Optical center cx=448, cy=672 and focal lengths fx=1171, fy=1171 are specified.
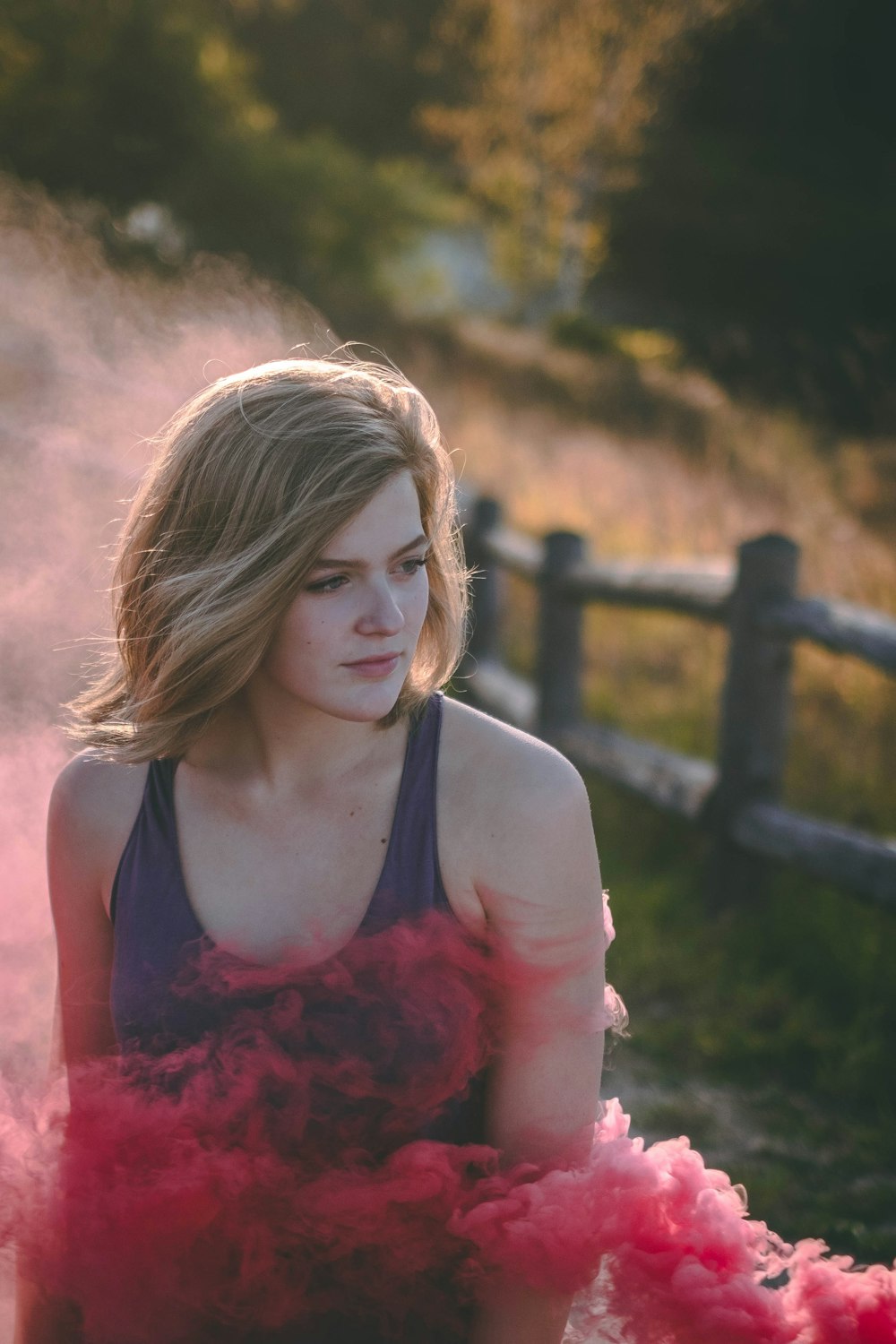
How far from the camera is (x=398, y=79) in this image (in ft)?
Result: 92.9

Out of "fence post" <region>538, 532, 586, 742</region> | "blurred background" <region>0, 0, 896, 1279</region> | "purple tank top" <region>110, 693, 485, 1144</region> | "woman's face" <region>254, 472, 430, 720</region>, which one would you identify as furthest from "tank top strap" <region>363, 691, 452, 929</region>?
"fence post" <region>538, 532, 586, 742</region>

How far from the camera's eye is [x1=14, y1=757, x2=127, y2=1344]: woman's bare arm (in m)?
1.74

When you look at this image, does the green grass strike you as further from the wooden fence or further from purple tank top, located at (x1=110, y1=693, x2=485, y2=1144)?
purple tank top, located at (x1=110, y1=693, x2=485, y2=1144)

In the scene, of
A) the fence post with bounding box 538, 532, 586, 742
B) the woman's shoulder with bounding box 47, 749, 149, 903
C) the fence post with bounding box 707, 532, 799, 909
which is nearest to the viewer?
the woman's shoulder with bounding box 47, 749, 149, 903

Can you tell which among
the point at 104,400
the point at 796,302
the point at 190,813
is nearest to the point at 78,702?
the point at 190,813

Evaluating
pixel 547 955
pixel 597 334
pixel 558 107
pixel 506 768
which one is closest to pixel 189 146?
pixel 558 107

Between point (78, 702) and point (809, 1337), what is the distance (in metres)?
1.43

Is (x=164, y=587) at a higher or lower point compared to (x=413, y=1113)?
higher

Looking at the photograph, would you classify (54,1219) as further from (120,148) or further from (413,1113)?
(120,148)

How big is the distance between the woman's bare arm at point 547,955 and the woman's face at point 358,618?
230 mm

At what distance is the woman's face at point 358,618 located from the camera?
1.58 metres

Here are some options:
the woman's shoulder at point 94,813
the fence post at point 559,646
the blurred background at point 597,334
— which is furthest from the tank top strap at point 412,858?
the fence post at point 559,646

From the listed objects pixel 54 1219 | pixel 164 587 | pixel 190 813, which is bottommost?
pixel 54 1219

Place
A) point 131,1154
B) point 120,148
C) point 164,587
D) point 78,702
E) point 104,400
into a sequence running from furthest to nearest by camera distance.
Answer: point 120,148, point 104,400, point 78,702, point 164,587, point 131,1154
